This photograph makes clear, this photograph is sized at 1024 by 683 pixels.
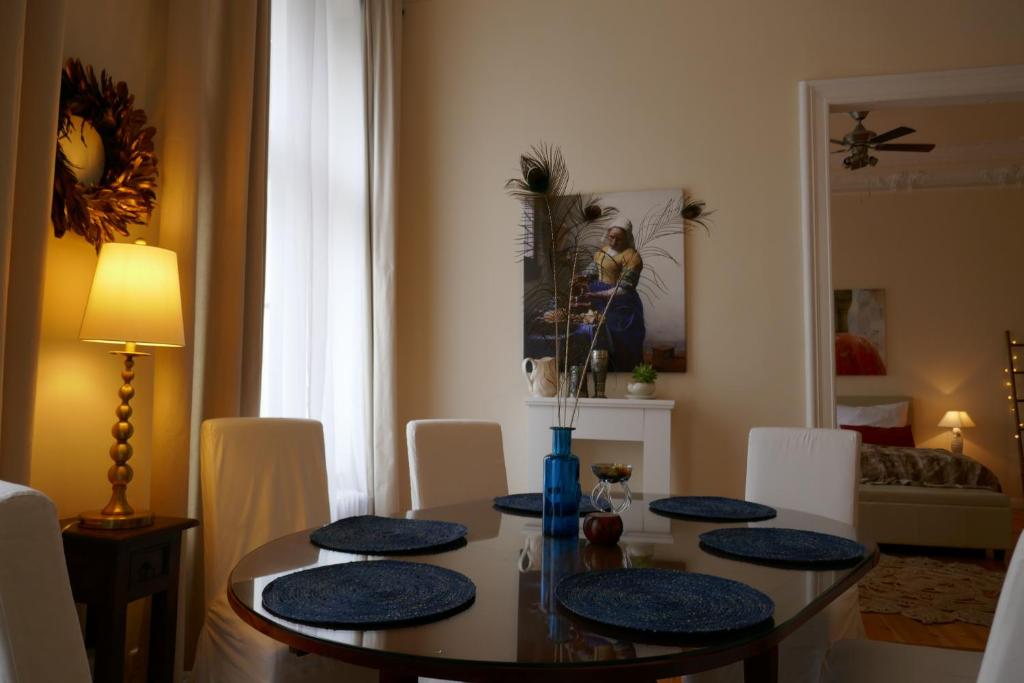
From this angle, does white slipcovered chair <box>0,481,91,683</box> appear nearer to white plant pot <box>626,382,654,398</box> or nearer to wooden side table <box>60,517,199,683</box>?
wooden side table <box>60,517,199,683</box>

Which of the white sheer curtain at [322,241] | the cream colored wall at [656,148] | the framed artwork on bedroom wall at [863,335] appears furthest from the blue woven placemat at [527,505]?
the framed artwork on bedroom wall at [863,335]

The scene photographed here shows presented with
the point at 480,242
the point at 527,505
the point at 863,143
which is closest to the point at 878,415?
the point at 863,143

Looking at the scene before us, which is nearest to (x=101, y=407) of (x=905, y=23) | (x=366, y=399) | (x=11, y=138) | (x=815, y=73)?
(x=11, y=138)

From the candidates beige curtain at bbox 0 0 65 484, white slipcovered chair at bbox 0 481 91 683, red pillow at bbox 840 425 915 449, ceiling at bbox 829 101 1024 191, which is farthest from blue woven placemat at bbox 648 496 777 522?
red pillow at bbox 840 425 915 449

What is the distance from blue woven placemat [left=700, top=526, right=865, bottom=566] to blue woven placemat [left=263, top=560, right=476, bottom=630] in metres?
0.63

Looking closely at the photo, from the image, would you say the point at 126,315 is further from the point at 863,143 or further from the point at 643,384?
the point at 863,143

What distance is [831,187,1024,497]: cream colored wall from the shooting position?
24.7ft

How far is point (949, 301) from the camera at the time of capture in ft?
25.1

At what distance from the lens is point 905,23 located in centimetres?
403

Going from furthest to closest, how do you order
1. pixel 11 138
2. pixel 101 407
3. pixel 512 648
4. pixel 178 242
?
pixel 178 242 → pixel 101 407 → pixel 11 138 → pixel 512 648

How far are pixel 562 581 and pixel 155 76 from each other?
2395 mm

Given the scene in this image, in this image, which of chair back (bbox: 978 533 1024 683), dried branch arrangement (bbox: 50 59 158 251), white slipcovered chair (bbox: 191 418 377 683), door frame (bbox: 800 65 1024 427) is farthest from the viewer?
door frame (bbox: 800 65 1024 427)

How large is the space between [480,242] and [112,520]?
2814mm

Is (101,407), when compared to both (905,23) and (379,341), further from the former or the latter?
(905,23)
